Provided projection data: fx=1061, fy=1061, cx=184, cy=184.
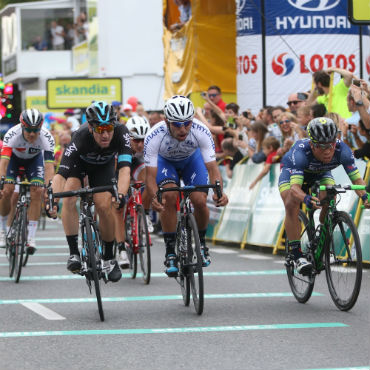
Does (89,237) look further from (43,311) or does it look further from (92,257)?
(43,311)

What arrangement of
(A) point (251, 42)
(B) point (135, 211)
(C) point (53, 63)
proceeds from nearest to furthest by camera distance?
(B) point (135, 211) → (A) point (251, 42) → (C) point (53, 63)

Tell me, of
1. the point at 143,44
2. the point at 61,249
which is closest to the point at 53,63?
the point at 143,44

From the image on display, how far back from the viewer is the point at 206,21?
72.4ft

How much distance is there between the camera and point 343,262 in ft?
30.0

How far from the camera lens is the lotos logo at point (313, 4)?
21.4 meters

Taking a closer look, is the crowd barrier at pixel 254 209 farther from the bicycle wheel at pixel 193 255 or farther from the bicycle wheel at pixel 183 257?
the bicycle wheel at pixel 193 255

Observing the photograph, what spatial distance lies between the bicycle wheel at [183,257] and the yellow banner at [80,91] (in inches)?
1041

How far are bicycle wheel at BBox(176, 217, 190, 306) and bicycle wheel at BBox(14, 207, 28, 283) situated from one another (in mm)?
2797

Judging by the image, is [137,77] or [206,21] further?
[137,77]

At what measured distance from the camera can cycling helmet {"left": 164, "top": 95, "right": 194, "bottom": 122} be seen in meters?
9.90

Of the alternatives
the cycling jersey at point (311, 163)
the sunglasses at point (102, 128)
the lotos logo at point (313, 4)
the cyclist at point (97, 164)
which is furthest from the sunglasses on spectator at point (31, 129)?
the lotos logo at point (313, 4)

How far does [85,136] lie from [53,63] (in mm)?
52189

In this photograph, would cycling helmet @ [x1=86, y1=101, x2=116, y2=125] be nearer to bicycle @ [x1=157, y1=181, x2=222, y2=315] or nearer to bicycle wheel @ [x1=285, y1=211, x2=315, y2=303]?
bicycle @ [x1=157, y1=181, x2=222, y2=315]

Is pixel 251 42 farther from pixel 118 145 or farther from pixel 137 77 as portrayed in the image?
pixel 137 77
